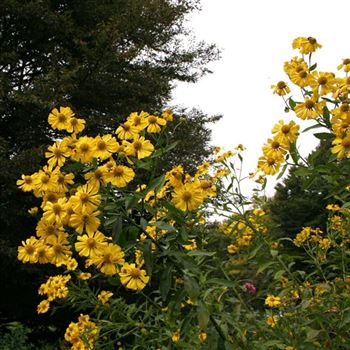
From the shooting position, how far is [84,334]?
2490 mm

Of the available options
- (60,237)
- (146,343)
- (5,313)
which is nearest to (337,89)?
(60,237)

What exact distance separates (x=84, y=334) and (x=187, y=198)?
1377 mm

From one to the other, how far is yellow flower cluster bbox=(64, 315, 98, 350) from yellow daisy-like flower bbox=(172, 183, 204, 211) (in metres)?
1.27

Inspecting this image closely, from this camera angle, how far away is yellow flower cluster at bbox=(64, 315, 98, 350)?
2449 mm

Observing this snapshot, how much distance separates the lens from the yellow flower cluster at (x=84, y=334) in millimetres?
2449

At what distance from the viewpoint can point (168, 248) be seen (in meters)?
1.39

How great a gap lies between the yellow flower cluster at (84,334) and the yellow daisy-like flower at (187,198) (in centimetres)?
127

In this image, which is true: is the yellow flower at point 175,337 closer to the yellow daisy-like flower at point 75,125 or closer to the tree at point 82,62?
the yellow daisy-like flower at point 75,125

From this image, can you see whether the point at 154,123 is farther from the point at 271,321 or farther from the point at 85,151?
the point at 271,321

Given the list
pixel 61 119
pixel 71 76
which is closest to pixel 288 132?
pixel 61 119

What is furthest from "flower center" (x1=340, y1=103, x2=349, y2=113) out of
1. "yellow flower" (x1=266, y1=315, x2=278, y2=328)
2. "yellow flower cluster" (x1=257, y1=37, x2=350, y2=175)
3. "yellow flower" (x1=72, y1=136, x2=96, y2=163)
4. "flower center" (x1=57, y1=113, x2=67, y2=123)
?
"yellow flower" (x1=266, y1=315, x2=278, y2=328)

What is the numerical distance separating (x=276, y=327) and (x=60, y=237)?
100cm

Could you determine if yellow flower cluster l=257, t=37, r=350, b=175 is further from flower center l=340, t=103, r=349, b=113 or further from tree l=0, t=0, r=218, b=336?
tree l=0, t=0, r=218, b=336

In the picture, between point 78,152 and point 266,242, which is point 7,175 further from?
point 78,152
